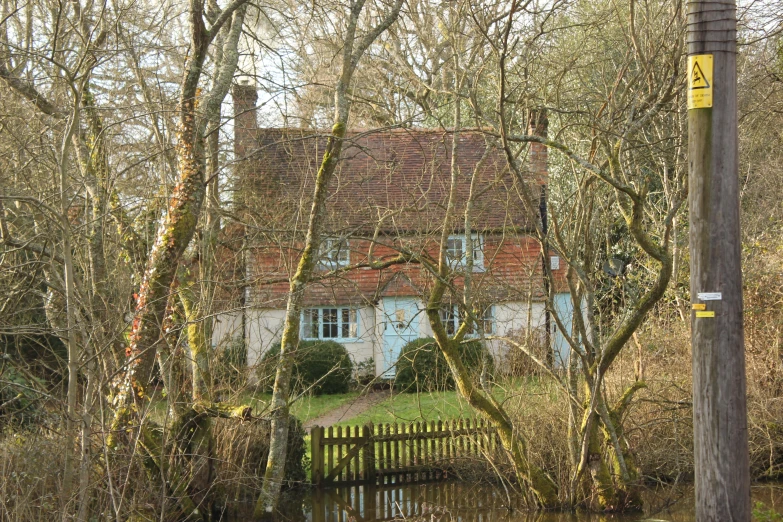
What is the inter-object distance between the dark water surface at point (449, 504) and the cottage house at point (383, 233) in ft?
7.79

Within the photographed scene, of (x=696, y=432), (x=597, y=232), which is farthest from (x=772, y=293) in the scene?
(x=696, y=432)

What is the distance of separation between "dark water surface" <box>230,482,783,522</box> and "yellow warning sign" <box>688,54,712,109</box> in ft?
22.2

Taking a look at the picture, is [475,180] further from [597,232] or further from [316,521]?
[316,521]

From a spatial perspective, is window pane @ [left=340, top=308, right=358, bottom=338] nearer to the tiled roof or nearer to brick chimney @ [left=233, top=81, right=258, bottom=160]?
the tiled roof

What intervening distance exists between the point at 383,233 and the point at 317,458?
419 cm

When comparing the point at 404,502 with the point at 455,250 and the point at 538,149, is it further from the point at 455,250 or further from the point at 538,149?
the point at 538,149

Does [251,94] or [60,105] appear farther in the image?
[251,94]

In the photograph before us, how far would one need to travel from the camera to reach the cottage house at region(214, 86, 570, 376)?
1069 centimetres

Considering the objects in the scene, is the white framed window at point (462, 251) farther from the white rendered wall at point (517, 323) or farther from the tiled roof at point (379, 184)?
the white rendered wall at point (517, 323)

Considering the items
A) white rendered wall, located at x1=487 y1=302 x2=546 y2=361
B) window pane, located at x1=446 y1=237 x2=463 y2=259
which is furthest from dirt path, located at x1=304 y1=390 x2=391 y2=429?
window pane, located at x1=446 y1=237 x2=463 y2=259

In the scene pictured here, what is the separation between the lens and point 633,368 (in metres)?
12.9

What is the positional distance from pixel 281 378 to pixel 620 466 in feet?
14.8

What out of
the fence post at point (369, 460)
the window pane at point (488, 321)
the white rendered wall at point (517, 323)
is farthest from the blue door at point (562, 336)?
the fence post at point (369, 460)

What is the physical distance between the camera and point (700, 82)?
421cm
